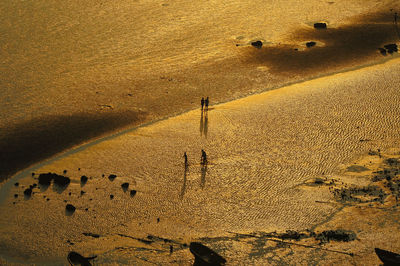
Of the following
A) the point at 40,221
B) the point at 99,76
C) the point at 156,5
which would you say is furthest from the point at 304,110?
the point at 156,5

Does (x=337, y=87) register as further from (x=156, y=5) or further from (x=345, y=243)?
(x=156, y=5)

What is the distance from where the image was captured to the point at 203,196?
14.9 meters

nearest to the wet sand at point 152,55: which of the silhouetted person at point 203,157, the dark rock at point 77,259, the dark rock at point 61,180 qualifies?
the dark rock at point 61,180

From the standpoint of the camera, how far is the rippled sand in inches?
539

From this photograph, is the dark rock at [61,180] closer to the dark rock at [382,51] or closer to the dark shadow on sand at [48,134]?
the dark shadow on sand at [48,134]

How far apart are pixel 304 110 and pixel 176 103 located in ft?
14.8

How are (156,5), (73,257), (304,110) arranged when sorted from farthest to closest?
(156,5), (304,110), (73,257)

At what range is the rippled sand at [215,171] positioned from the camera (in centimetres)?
→ 1370

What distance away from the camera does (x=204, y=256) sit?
12.2m

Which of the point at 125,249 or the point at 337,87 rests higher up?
the point at 337,87

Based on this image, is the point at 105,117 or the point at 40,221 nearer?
the point at 40,221

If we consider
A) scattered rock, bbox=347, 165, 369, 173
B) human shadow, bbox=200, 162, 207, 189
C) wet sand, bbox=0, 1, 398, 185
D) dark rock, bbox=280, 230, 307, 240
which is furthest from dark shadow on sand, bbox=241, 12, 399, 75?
dark rock, bbox=280, 230, 307, 240

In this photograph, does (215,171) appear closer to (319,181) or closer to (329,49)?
(319,181)

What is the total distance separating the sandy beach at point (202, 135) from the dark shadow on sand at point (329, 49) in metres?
0.08
